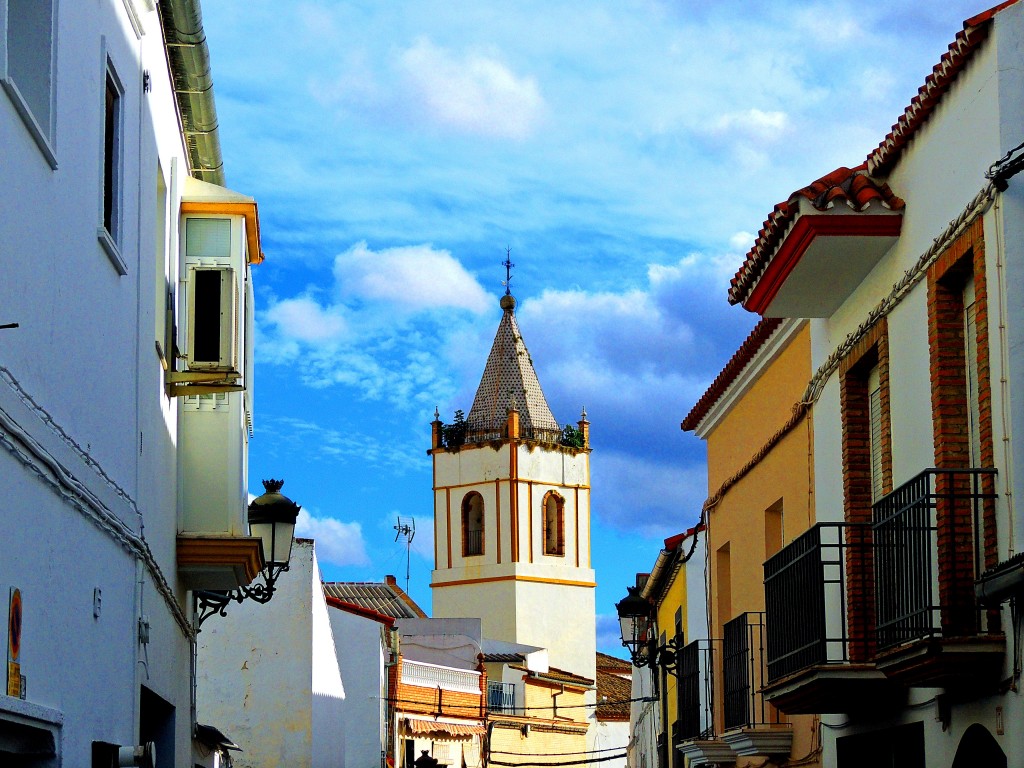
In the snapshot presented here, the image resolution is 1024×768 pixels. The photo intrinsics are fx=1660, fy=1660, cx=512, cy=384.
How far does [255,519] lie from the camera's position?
38.5 feet

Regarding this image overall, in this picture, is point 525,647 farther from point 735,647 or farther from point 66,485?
point 66,485

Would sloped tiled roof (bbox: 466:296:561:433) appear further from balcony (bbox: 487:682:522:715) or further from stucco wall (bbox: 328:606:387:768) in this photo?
stucco wall (bbox: 328:606:387:768)

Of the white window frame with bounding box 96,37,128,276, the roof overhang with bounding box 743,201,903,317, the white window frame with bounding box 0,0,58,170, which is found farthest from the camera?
the roof overhang with bounding box 743,201,903,317

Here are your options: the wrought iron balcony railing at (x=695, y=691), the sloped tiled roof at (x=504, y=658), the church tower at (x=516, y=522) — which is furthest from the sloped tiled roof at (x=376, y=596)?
the wrought iron balcony railing at (x=695, y=691)

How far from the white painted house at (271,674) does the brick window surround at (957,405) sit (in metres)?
15.3

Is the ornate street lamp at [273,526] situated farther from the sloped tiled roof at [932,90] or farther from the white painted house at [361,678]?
the white painted house at [361,678]

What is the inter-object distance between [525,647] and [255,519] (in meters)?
47.7

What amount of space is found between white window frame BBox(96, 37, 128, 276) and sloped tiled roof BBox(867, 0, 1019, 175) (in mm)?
4144

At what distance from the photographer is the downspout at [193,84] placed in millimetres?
9562

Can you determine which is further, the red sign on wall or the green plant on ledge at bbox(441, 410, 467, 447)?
the green plant on ledge at bbox(441, 410, 467, 447)

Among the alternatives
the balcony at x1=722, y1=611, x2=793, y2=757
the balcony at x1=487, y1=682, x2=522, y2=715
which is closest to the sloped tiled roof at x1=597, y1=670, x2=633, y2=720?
the balcony at x1=487, y1=682, x2=522, y2=715

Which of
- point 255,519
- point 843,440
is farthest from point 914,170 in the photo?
point 255,519

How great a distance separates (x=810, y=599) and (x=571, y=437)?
59832mm

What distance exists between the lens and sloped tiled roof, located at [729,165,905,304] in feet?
32.1
